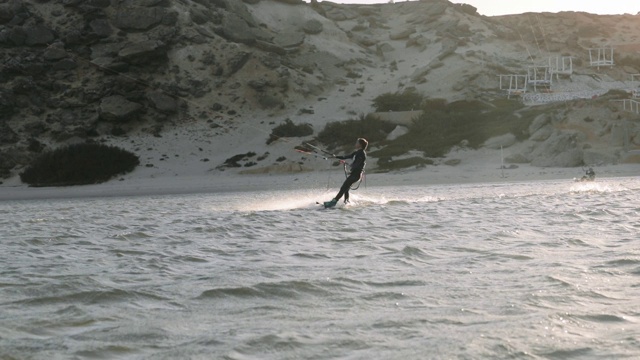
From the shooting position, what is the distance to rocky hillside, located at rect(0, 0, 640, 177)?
39406mm

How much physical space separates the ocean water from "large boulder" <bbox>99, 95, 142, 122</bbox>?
2674 centimetres

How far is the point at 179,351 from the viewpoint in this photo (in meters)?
5.36

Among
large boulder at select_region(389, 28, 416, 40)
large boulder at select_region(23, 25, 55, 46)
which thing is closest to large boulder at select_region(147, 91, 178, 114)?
large boulder at select_region(23, 25, 55, 46)

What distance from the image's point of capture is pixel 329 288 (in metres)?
7.64

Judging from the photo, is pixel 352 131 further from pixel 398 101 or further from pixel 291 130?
pixel 398 101

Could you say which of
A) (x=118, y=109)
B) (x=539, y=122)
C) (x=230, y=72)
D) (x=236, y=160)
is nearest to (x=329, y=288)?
(x=539, y=122)

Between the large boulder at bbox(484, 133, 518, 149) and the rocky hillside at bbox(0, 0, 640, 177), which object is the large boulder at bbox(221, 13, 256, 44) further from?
the large boulder at bbox(484, 133, 518, 149)

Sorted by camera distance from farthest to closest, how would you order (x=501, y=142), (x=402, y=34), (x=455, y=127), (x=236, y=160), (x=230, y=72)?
(x=402, y=34), (x=230, y=72), (x=455, y=127), (x=236, y=160), (x=501, y=142)

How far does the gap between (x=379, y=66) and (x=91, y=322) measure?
164 ft

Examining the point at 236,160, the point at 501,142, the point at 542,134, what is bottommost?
the point at 236,160

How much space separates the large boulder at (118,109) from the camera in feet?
135

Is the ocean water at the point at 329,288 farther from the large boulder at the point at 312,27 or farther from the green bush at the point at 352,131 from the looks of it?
the large boulder at the point at 312,27

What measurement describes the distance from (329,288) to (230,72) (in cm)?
3996

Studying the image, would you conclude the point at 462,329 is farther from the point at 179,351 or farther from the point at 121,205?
the point at 121,205
